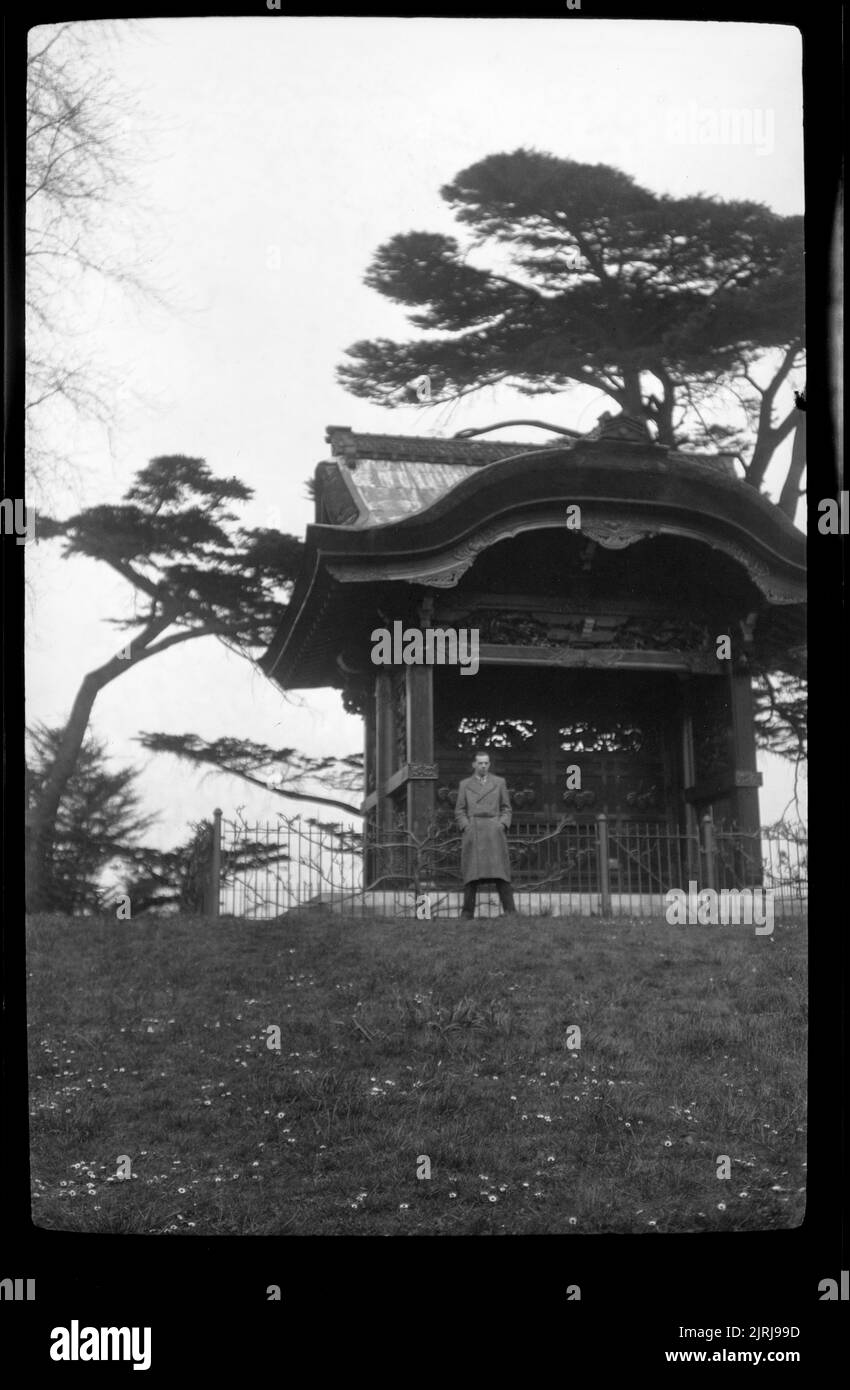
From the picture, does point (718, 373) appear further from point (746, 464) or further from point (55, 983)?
point (55, 983)

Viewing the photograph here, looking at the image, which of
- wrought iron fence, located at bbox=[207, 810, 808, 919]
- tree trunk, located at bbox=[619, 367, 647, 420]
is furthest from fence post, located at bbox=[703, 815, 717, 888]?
tree trunk, located at bbox=[619, 367, 647, 420]

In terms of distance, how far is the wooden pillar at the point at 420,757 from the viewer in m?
8.05

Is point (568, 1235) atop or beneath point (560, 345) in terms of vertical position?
beneath

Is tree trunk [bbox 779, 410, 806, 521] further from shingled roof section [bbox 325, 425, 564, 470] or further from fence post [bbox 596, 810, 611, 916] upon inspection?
fence post [bbox 596, 810, 611, 916]

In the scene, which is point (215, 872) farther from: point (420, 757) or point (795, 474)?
point (795, 474)

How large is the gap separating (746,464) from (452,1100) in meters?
3.61

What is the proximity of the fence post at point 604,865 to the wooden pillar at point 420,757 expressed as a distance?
0.97 meters

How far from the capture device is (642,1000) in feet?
21.6

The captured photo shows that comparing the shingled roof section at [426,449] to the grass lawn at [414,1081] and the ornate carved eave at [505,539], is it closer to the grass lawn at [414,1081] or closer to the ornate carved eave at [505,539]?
the ornate carved eave at [505,539]

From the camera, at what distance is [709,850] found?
8.11m

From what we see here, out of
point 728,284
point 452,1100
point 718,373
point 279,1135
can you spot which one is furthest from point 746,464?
→ point 279,1135

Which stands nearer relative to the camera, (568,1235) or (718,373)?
(568,1235)
